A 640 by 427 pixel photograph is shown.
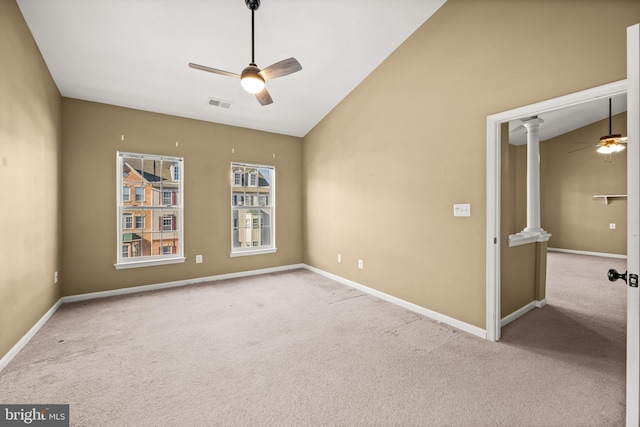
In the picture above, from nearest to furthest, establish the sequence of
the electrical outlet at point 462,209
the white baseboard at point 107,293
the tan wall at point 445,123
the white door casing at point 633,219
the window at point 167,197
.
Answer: the white door casing at point 633,219, the tan wall at point 445,123, the white baseboard at point 107,293, the electrical outlet at point 462,209, the window at point 167,197

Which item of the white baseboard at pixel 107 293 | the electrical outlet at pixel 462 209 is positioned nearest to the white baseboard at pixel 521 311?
the electrical outlet at pixel 462 209

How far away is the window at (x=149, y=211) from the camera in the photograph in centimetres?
408

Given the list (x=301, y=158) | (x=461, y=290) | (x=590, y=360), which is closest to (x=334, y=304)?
(x=461, y=290)

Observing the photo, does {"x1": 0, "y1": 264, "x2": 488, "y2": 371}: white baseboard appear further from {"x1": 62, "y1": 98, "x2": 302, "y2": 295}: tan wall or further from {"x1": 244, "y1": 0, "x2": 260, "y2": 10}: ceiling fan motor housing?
{"x1": 244, "y1": 0, "x2": 260, "y2": 10}: ceiling fan motor housing

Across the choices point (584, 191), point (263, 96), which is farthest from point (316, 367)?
point (584, 191)

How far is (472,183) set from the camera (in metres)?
2.77

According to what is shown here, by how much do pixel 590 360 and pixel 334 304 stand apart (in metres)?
2.43

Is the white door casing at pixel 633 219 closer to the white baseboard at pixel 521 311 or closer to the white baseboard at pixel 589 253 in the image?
the white baseboard at pixel 521 311

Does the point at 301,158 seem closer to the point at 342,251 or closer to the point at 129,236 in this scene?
the point at 342,251

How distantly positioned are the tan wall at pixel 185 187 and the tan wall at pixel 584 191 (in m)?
7.22

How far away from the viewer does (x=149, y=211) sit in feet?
14.4

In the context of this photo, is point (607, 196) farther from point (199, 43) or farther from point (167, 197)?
point (167, 197)

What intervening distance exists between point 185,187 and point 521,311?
193 inches

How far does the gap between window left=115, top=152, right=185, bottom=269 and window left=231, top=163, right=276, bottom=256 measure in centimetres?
89
